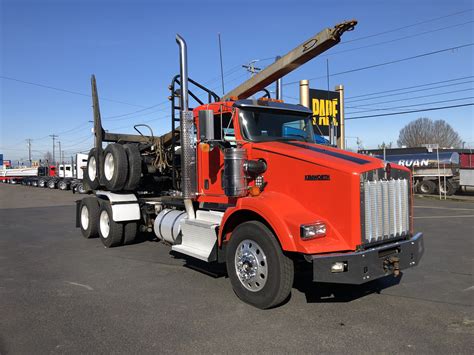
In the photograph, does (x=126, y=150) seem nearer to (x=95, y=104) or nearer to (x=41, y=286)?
(x=95, y=104)

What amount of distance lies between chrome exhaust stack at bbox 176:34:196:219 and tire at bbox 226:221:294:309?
5.47ft

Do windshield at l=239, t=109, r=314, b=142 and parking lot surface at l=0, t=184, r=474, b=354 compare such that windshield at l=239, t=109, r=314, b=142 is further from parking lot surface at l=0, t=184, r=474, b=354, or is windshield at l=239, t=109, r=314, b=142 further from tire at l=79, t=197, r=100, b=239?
tire at l=79, t=197, r=100, b=239

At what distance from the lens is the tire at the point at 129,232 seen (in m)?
9.03

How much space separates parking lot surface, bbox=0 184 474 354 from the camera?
392 cm

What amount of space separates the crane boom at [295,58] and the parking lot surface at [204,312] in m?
3.24

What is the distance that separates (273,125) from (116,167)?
4225 millimetres

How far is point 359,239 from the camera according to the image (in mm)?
4516

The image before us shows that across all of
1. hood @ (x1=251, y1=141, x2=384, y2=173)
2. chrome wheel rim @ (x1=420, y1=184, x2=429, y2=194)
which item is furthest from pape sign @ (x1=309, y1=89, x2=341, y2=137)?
hood @ (x1=251, y1=141, x2=384, y2=173)

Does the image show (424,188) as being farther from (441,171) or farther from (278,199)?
(278,199)

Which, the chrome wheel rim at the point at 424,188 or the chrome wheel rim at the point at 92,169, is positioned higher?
the chrome wheel rim at the point at 92,169

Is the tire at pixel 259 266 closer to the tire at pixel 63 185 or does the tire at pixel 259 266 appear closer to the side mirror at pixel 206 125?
the side mirror at pixel 206 125

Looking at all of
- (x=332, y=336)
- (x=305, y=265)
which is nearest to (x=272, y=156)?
(x=305, y=265)

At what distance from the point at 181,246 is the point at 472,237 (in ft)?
24.3

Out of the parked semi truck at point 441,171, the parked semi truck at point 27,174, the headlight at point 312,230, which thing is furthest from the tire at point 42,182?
the headlight at point 312,230
